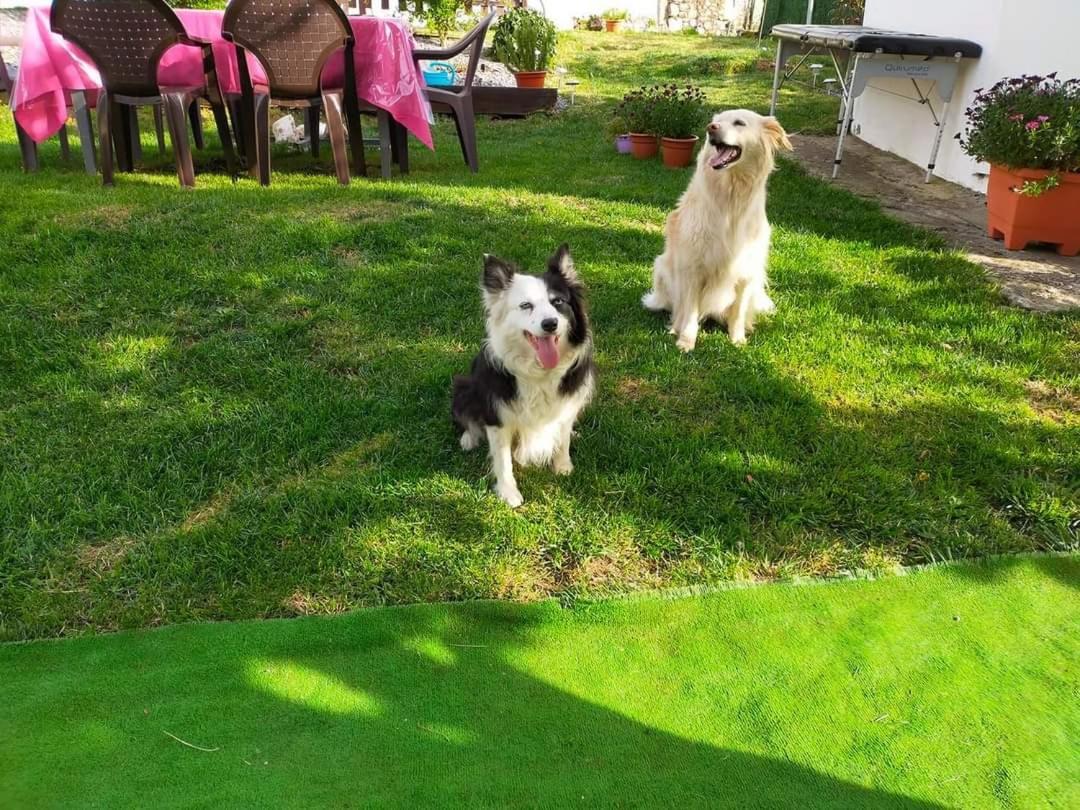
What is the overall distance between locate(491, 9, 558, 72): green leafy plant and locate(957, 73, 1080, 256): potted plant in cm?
720

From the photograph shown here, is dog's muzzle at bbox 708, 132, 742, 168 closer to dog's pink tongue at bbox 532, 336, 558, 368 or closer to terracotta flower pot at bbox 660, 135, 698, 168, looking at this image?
dog's pink tongue at bbox 532, 336, 558, 368

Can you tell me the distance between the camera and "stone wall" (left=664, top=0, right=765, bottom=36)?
2095 cm

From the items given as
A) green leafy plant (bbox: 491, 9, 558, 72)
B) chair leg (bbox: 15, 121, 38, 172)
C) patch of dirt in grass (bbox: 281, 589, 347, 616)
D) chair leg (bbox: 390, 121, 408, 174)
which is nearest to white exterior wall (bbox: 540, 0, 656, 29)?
green leafy plant (bbox: 491, 9, 558, 72)

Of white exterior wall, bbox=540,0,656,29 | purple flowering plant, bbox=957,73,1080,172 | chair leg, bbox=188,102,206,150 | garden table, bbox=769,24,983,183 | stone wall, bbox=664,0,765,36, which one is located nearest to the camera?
purple flowering plant, bbox=957,73,1080,172

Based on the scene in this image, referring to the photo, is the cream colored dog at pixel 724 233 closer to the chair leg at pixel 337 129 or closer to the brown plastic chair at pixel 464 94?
the chair leg at pixel 337 129

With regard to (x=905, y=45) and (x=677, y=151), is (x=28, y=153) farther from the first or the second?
(x=905, y=45)

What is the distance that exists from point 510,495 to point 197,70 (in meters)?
5.02

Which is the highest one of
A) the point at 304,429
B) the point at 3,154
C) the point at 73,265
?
the point at 3,154

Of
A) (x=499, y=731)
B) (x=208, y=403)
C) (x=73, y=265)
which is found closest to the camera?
(x=499, y=731)

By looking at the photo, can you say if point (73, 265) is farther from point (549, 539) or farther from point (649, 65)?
point (649, 65)

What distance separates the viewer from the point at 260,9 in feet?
16.5

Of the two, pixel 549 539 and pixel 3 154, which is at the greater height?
pixel 3 154

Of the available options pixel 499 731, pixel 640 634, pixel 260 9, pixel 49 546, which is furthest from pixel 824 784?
pixel 260 9

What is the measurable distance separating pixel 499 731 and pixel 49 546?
5.75ft
